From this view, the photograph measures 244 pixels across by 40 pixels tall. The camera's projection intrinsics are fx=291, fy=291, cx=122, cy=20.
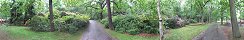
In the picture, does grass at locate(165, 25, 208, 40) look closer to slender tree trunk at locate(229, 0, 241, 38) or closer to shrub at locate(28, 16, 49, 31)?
slender tree trunk at locate(229, 0, 241, 38)

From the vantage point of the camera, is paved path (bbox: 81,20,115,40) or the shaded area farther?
paved path (bbox: 81,20,115,40)

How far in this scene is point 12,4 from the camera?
27422 millimetres

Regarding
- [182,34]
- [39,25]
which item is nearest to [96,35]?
[39,25]

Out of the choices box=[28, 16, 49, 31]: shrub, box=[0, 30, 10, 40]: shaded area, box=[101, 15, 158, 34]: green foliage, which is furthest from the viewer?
box=[101, 15, 158, 34]: green foliage

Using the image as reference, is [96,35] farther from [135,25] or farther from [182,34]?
[182,34]

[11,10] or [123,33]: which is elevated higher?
[11,10]

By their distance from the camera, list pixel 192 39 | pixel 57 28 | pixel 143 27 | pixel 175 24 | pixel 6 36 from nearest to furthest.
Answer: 1. pixel 6 36
2. pixel 192 39
3. pixel 57 28
4. pixel 143 27
5. pixel 175 24

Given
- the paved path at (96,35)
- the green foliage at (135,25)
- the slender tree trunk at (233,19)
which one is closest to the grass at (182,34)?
the green foliage at (135,25)

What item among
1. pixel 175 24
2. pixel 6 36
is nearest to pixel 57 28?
pixel 6 36

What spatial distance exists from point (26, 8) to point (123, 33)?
929 cm

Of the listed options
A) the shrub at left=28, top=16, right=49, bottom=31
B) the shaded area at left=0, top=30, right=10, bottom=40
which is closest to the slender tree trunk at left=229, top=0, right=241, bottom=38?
the shrub at left=28, top=16, right=49, bottom=31

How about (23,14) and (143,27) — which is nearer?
(143,27)

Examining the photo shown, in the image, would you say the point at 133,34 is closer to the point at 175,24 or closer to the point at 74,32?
the point at 74,32

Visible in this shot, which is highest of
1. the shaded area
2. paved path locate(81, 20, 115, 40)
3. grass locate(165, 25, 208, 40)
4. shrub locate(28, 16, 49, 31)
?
shrub locate(28, 16, 49, 31)
